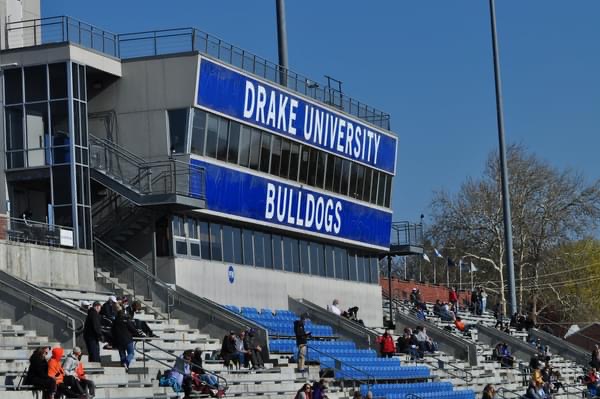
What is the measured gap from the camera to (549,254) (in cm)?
8231

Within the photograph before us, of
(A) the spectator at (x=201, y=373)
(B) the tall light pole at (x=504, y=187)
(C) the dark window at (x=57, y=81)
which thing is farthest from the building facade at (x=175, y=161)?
(B) the tall light pole at (x=504, y=187)

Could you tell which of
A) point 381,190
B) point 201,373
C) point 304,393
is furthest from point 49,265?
point 381,190

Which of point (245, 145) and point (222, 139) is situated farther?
point (245, 145)

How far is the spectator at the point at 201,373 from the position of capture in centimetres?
2729

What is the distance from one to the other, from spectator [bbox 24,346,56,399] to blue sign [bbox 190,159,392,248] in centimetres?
1502

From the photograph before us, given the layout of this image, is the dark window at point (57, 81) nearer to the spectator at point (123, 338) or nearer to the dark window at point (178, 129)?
the dark window at point (178, 129)

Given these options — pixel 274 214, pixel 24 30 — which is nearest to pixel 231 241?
pixel 274 214

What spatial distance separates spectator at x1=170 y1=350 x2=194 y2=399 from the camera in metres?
25.8

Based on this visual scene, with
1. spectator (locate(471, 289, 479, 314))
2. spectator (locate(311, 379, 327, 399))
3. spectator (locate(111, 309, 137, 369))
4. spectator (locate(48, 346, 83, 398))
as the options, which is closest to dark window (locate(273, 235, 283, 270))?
spectator (locate(311, 379, 327, 399))

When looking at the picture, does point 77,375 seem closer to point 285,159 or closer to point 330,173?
point 285,159

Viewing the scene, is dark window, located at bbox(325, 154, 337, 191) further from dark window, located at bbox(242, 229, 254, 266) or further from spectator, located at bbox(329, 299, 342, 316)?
dark window, located at bbox(242, 229, 254, 266)

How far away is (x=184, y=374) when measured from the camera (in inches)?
1032

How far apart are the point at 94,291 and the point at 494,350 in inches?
753

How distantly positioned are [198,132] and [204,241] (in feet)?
9.61
